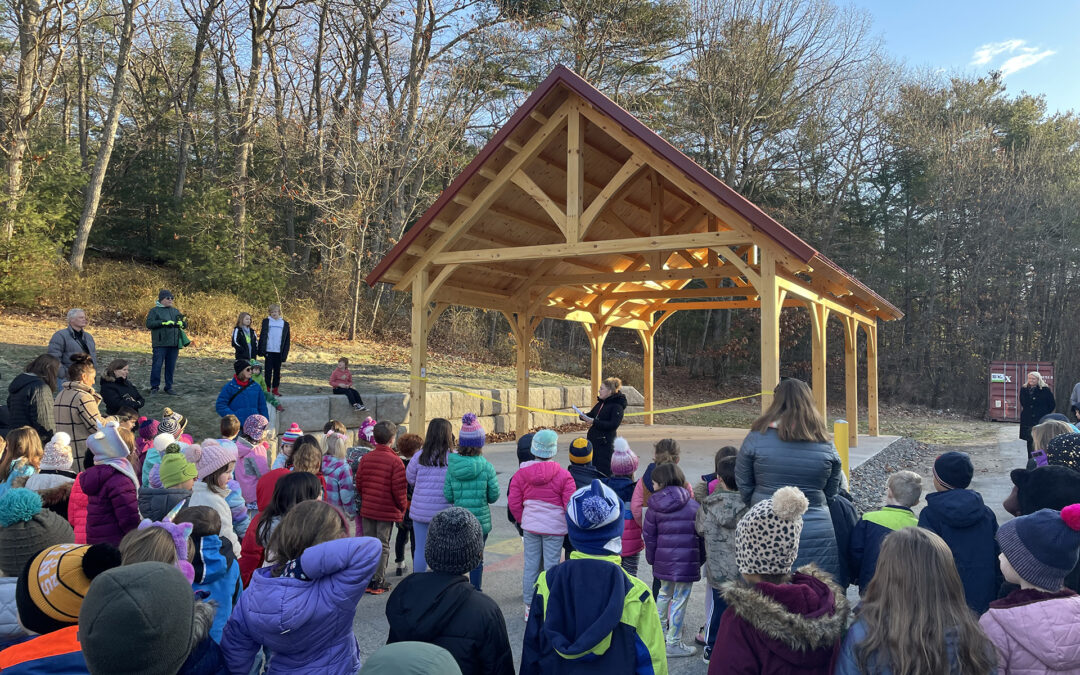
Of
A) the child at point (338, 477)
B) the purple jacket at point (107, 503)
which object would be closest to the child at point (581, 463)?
the child at point (338, 477)

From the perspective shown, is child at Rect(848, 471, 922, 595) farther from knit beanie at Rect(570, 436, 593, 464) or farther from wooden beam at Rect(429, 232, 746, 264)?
wooden beam at Rect(429, 232, 746, 264)

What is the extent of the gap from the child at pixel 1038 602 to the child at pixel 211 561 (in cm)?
295

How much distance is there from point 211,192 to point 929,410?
24836mm

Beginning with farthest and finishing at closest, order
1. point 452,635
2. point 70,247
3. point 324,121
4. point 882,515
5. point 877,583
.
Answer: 1. point 324,121
2. point 70,247
3. point 882,515
4. point 452,635
5. point 877,583

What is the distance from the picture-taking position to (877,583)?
7.02ft

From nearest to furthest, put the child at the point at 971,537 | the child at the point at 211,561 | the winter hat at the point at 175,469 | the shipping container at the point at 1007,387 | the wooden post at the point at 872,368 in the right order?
1. the child at the point at 211,561
2. the child at the point at 971,537
3. the winter hat at the point at 175,469
4. the wooden post at the point at 872,368
5. the shipping container at the point at 1007,387

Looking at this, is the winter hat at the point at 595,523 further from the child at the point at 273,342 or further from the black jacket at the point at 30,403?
the child at the point at 273,342

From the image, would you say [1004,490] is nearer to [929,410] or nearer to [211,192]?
[929,410]

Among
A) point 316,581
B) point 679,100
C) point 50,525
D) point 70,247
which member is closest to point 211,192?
point 70,247

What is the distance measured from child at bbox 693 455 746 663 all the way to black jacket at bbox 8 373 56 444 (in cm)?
557

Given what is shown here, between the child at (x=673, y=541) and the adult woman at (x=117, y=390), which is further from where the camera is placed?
the adult woman at (x=117, y=390)

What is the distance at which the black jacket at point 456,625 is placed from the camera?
234 centimetres

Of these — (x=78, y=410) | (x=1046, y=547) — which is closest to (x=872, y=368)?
(x=1046, y=547)

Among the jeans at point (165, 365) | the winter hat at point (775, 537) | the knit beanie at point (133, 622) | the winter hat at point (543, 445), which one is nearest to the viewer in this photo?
the knit beanie at point (133, 622)
